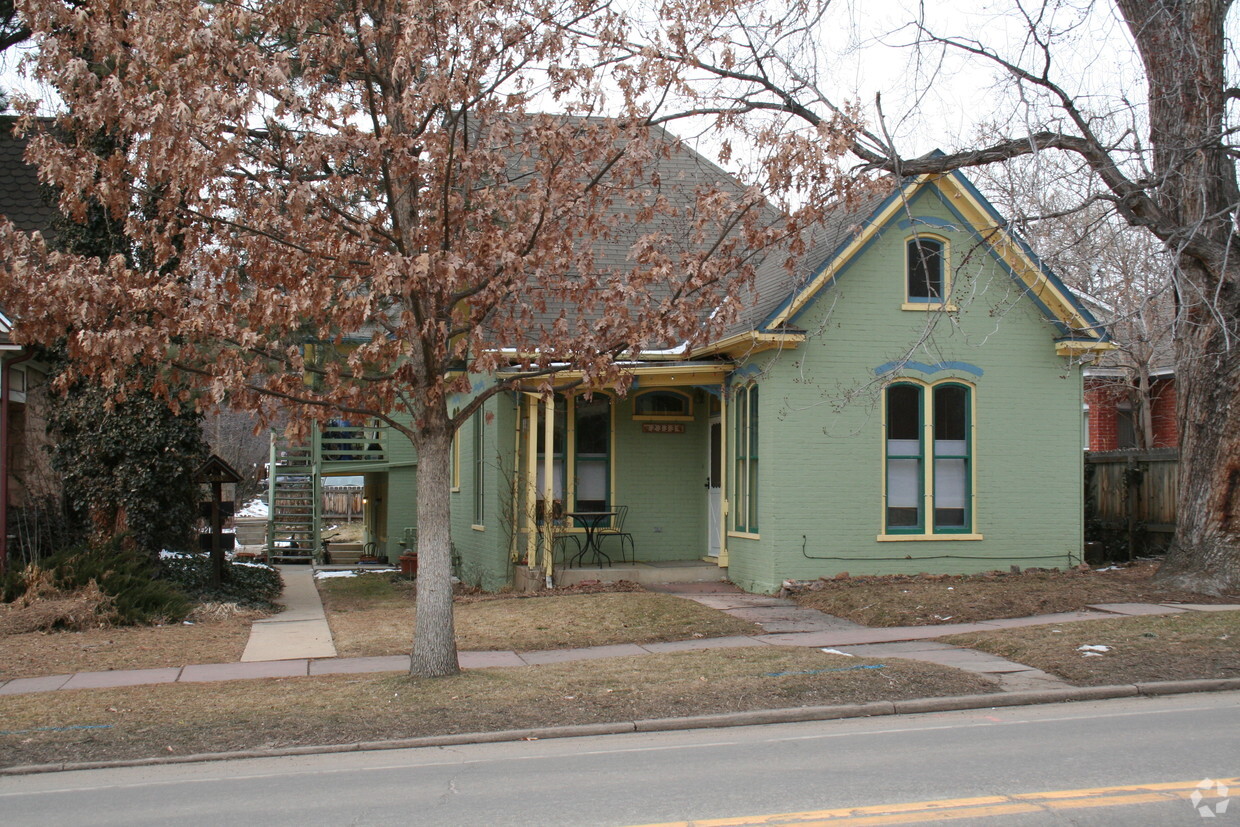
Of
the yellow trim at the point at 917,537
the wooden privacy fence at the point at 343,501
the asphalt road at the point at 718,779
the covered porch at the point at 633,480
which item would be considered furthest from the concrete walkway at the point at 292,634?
the wooden privacy fence at the point at 343,501

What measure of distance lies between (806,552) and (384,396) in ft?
25.9

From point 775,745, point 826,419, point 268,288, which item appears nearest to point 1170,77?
point 826,419

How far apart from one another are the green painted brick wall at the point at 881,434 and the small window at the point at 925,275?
0.77 ft

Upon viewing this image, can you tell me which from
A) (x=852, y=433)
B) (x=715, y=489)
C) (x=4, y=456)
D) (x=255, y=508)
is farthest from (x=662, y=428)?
(x=255, y=508)

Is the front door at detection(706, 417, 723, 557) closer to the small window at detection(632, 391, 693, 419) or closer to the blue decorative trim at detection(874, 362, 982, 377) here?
the small window at detection(632, 391, 693, 419)

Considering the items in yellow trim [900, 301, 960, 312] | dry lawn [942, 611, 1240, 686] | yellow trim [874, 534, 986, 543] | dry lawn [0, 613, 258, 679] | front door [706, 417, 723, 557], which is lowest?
dry lawn [0, 613, 258, 679]

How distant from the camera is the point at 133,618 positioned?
14281mm

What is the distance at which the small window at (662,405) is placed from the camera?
18.2 metres

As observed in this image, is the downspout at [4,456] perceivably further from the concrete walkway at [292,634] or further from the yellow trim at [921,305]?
the yellow trim at [921,305]

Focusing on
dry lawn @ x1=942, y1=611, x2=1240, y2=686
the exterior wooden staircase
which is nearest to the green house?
dry lawn @ x1=942, y1=611, x2=1240, y2=686

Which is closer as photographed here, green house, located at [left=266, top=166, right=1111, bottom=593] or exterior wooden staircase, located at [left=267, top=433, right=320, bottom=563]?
green house, located at [left=266, top=166, right=1111, bottom=593]

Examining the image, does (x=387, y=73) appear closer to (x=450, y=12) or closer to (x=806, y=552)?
(x=450, y=12)

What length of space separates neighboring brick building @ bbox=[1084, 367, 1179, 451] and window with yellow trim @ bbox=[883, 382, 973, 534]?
10555mm

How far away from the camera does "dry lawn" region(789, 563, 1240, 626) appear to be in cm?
1375
